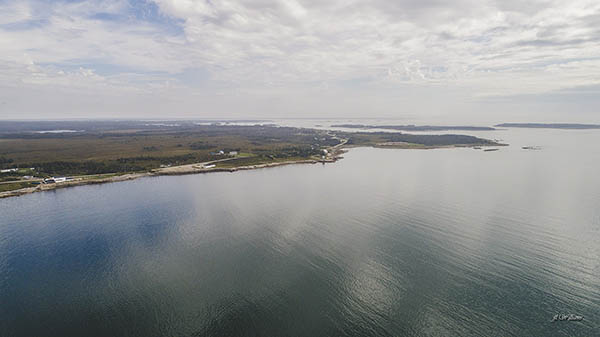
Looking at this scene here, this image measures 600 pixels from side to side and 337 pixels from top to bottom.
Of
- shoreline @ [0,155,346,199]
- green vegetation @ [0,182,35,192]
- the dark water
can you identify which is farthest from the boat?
green vegetation @ [0,182,35,192]

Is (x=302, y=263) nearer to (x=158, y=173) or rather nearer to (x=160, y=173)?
(x=160, y=173)

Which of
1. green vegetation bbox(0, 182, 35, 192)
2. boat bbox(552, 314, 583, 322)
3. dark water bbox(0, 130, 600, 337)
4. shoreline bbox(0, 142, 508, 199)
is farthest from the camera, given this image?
shoreline bbox(0, 142, 508, 199)

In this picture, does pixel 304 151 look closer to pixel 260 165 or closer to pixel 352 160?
pixel 352 160

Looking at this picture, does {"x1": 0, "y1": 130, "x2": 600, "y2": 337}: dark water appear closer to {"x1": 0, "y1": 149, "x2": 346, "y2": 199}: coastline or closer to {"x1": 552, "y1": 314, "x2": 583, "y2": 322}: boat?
{"x1": 552, "y1": 314, "x2": 583, "y2": 322}: boat

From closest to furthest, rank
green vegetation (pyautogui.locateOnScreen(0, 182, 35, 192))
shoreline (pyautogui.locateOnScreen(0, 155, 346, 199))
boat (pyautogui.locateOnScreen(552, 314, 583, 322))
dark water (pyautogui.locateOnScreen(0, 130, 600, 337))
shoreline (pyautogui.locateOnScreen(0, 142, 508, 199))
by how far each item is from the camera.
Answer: boat (pyautogui.locateOnScreen(552, 314, 583, 322)), dark water (pyautogui.locateOnScreen(0, 130, 600, 337)), green vegetation (pyautogui.locateOnScreen(0, 182, 35, 192)), shoreline (pyautogui.locateOnScreen(0, 155, 346, 199)), shoreline (pyautogui.locateOnScreen(0, 142, 508, 199))

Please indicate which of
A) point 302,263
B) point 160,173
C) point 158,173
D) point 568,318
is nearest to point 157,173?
point 158,173

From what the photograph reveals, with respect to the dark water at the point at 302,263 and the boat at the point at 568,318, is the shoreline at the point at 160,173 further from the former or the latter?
the boat at the point at 568,318

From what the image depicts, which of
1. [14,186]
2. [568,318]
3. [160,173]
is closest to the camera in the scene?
[568,318]

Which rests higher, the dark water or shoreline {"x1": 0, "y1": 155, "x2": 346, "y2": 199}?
shoreline {"x1": 0, "y1": 155, "x2": 346, "y2": 199}
